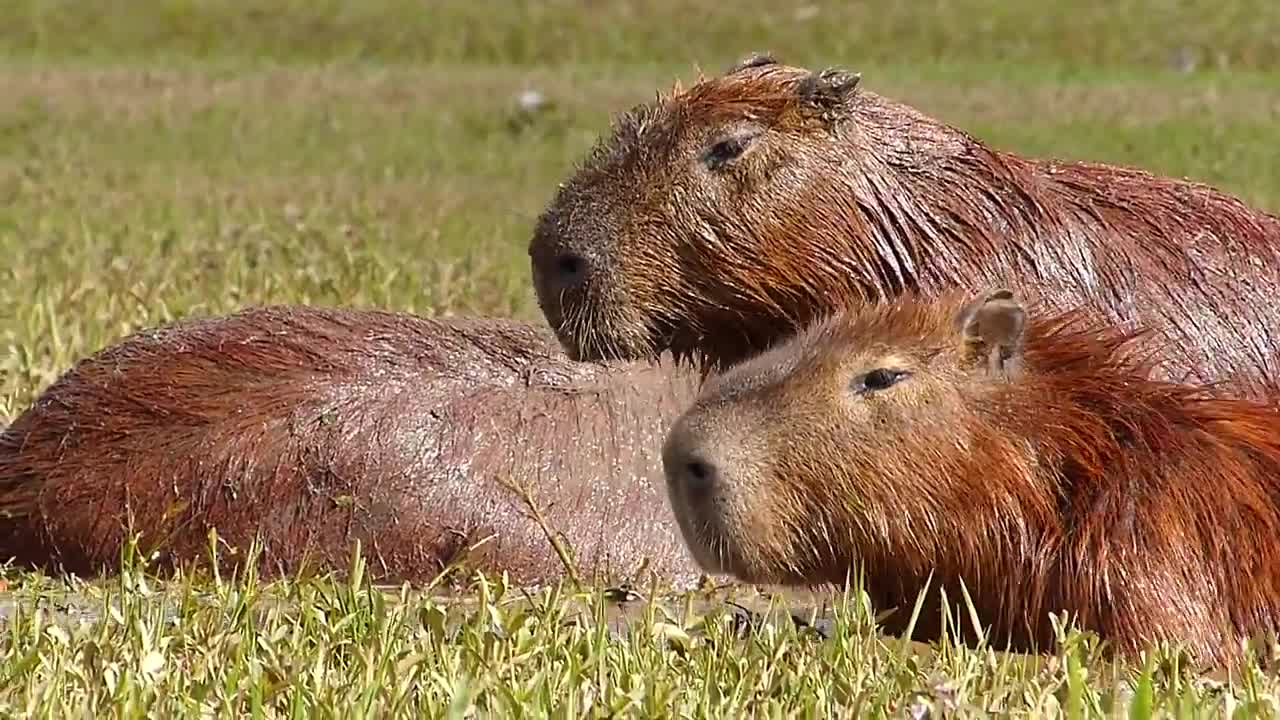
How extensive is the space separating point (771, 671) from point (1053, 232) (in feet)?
5.61

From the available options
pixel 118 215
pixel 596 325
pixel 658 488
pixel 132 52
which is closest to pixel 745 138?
pixel 596 325

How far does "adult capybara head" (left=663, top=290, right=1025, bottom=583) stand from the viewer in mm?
4508

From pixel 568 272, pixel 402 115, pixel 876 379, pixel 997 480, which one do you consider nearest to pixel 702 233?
pixel 568 272

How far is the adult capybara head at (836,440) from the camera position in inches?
177

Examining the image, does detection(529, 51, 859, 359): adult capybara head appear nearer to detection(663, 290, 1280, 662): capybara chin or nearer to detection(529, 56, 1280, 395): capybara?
detection(529, 56, 1280, 395): capybara

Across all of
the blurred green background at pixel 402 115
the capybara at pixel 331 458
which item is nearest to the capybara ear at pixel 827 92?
the capybara at pixel 331 458

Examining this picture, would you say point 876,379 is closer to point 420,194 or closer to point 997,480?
point 997,480

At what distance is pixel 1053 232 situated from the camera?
544cm

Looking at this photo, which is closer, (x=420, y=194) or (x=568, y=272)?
(x=568, y=272)

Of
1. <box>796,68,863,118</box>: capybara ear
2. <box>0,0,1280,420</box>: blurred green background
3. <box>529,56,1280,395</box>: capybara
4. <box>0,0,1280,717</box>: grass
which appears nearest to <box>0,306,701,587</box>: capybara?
<box>0,0,1280,717</box>: grass

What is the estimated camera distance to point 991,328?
15.7 ft

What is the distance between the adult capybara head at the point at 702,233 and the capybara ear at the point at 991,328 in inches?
24.5

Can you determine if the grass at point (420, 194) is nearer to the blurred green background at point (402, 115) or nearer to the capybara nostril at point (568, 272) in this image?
the blurred green background at point (402, 115)

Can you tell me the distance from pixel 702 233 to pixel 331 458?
104 centimetres
